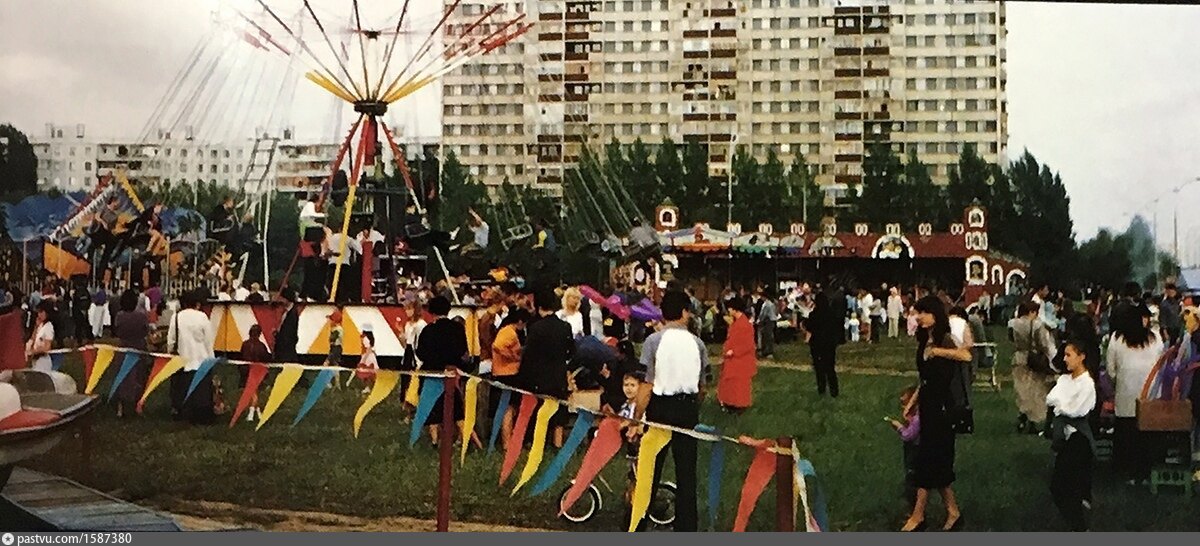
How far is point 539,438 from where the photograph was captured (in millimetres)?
6117

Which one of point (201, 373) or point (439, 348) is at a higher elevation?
point (439, 348)

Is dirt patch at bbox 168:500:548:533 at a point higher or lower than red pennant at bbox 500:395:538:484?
lower

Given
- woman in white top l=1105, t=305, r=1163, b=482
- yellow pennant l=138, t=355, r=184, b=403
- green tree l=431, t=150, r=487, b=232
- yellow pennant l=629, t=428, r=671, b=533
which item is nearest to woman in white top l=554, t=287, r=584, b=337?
green tree l=431, t=150, r=487, b=232

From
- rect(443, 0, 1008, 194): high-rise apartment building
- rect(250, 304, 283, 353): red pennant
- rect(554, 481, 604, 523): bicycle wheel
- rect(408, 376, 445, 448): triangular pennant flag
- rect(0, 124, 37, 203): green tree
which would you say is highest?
rect(443, 0, 1008, 194): high-rise apartment building

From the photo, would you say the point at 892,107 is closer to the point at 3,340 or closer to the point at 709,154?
the point at 709,154

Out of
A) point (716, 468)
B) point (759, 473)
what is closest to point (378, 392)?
point (716, 468)

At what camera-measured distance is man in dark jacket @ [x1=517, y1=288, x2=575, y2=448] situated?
662 centimetres

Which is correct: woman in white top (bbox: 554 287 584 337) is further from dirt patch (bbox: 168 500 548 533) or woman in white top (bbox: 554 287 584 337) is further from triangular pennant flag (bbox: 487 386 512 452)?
dirt patch (bbox: 168 500 548 533)

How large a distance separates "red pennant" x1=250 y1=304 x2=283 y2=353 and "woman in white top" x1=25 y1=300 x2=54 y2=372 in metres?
1.12

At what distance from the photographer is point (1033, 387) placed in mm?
6945

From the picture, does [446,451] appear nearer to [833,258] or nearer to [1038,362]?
[833,258]

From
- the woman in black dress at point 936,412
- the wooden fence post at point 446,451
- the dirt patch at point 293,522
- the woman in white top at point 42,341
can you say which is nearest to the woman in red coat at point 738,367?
the woman in black dress at point 936,412

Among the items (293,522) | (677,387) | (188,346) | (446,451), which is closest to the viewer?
(677,387)

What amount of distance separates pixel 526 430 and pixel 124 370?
230cm
